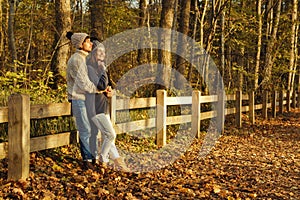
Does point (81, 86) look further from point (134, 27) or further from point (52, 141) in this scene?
point (134, 27)

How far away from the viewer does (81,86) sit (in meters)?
6.39

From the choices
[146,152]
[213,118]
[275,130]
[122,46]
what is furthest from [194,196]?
[122,46]

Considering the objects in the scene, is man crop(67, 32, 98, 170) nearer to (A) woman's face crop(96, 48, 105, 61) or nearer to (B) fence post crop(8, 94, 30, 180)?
(A) woman's face crop(96, 48, 105, 61)

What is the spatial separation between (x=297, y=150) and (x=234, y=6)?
400 inches

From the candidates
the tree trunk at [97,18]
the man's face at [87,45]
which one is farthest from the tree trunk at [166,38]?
the man's face at [87,45]

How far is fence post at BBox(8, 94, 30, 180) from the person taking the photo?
5543 mm

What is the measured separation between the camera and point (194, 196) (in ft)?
18.6

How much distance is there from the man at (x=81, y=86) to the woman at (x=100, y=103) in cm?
10

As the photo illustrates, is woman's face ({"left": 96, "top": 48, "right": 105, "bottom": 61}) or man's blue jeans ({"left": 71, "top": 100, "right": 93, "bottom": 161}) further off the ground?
woman's face ({"left": 96, "top": 48, "right": 105, "bottom": 61})

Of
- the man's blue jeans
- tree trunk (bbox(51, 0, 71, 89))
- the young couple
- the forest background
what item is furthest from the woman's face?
tree trunk (bbox(51, 0, 71, 89))

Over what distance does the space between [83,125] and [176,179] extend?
1.67 meters

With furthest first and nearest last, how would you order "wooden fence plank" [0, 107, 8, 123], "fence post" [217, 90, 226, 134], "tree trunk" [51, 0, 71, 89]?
"fence post" [217, 90, 226, 134] < "tree trunk" [51, 0, 71, 89] < "wooden fence plank" [0, 107, 8, 123]

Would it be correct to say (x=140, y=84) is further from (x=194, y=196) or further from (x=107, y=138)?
(x=194, y=196)

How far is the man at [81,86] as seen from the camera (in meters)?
6.39
